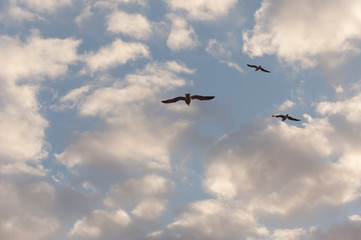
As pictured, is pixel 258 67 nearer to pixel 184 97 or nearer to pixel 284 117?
pixel 284 117

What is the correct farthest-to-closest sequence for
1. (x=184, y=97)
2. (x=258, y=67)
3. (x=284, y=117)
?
(x=258, y=67), (x=284, y=117), (x=184, y=97)

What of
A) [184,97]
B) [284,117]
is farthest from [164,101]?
[284,117]

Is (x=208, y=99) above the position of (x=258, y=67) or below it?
below

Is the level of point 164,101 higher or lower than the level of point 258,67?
lower

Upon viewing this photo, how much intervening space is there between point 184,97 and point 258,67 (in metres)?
65.8

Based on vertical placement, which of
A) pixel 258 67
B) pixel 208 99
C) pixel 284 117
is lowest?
pixel 208 99

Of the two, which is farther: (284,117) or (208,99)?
(284,117)

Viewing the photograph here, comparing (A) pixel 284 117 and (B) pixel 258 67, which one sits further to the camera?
(B) pixel 258 67

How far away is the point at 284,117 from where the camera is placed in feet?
397

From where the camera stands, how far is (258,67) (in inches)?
5143

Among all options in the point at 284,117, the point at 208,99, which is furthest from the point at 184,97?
the point at 284,117

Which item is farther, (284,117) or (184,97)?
(284,117)

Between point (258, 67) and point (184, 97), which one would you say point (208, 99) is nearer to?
point (184, 97)

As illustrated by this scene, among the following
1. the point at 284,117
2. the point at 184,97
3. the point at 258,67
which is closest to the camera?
the point at 184,97
